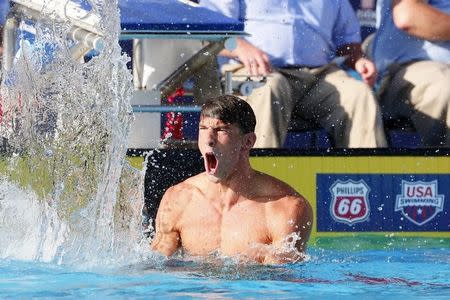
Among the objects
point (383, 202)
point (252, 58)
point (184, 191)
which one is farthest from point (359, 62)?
point (184, 191)

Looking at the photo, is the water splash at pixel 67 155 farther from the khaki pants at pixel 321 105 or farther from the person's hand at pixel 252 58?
the khaki pants at pixel 321 105

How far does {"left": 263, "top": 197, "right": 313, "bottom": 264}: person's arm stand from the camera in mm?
4680

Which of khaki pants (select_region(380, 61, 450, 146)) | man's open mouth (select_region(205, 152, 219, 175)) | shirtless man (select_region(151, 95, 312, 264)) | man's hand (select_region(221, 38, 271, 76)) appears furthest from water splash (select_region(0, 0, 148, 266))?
khaki pants (select_region(380, 61, 450, 146))

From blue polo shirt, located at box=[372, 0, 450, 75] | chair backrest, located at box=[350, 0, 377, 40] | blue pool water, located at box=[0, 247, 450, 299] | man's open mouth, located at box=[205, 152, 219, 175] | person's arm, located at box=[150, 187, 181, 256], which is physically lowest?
blue pool water, located at box=[0, 247, 450, 299]

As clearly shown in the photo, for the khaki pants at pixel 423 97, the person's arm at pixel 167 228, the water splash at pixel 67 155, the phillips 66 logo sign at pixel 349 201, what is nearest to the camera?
the person's arm at pixel 167 228

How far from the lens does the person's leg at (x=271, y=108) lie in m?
6.89

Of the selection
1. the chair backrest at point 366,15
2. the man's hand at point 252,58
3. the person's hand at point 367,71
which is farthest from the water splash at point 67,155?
the chair backrest at point 366,15

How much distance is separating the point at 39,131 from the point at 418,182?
2114 millimetres

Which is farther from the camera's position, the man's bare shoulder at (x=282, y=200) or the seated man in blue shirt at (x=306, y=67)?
the seated man in blue shirt at (x=306, y=67)

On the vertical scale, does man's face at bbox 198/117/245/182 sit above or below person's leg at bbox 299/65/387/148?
below

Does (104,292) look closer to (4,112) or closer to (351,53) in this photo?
(4,112)

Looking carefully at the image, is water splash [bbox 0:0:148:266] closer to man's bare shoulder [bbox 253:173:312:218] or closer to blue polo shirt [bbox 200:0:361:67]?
man's bare shoulder [bbox 253:173:312:218]

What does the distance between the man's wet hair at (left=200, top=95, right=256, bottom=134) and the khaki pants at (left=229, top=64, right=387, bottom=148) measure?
2164mm

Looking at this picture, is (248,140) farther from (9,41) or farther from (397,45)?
(397,45)
